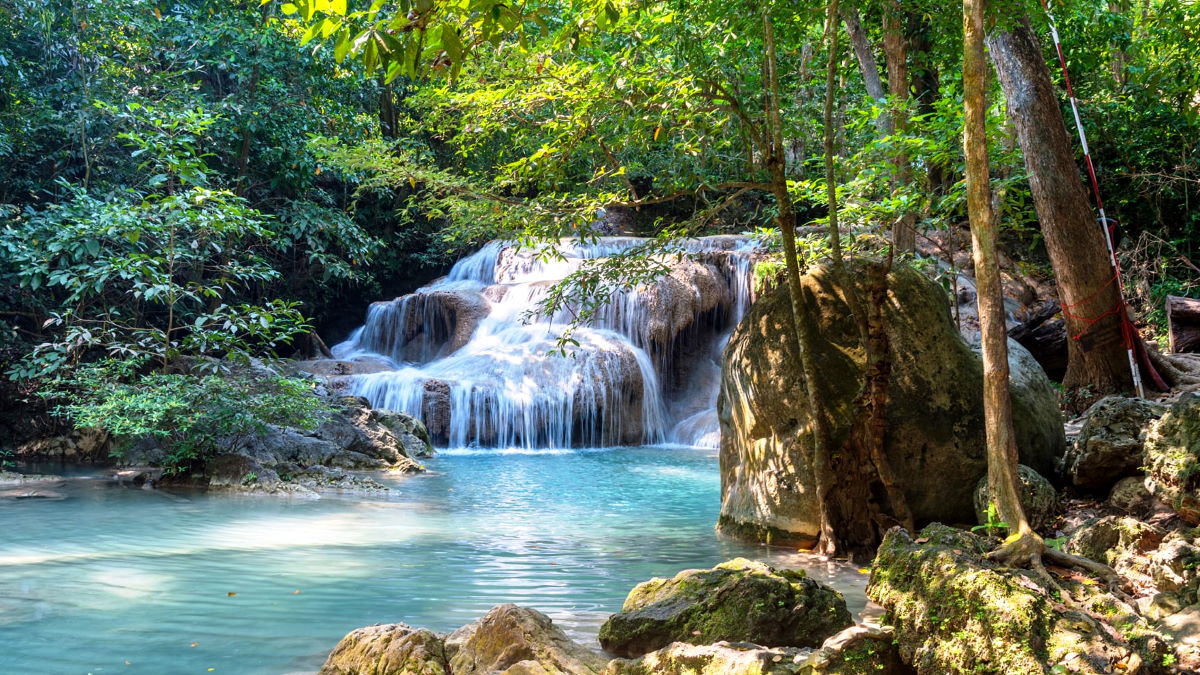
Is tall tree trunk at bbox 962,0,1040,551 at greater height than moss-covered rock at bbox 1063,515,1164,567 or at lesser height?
greater

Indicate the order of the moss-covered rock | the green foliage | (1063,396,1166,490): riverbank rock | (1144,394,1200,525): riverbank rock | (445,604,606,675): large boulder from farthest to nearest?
1. the green foliage
2. (1063,396,1166,490): riverbank rock
3. the moss-covered rock
4. (1144,394,1200,525): riverbank rock
5. (445,604,606,675): large boulder

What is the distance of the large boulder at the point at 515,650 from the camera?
3375 millimetres

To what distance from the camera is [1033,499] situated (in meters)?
5.41

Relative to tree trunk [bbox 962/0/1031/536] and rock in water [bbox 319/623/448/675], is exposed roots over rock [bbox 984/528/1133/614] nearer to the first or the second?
tree trunk [bbox 962/0/1031/536]

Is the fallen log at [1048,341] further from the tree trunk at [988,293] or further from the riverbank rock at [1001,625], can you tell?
the riverbank rock at [1001,625]

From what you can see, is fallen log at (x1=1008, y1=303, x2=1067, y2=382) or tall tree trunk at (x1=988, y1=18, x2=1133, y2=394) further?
fallen log at (x1=1008, y1=303, x2=1067, y2=382)

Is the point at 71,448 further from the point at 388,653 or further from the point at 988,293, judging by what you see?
the point at 988,293

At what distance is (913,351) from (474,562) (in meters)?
3.42

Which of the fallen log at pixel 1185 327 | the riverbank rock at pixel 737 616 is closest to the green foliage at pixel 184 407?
the riverbank rock at pixel 737 616

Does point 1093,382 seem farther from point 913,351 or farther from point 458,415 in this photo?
point 458,415

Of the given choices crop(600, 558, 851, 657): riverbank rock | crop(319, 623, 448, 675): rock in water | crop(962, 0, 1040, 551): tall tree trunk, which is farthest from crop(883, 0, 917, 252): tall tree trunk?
crop(319, 623, 448, 675): rock in water

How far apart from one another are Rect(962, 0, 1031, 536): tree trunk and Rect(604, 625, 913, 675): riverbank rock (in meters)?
1.09

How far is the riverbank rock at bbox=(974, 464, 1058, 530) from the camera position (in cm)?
536

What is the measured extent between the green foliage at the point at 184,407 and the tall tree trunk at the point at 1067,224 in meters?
8.03
